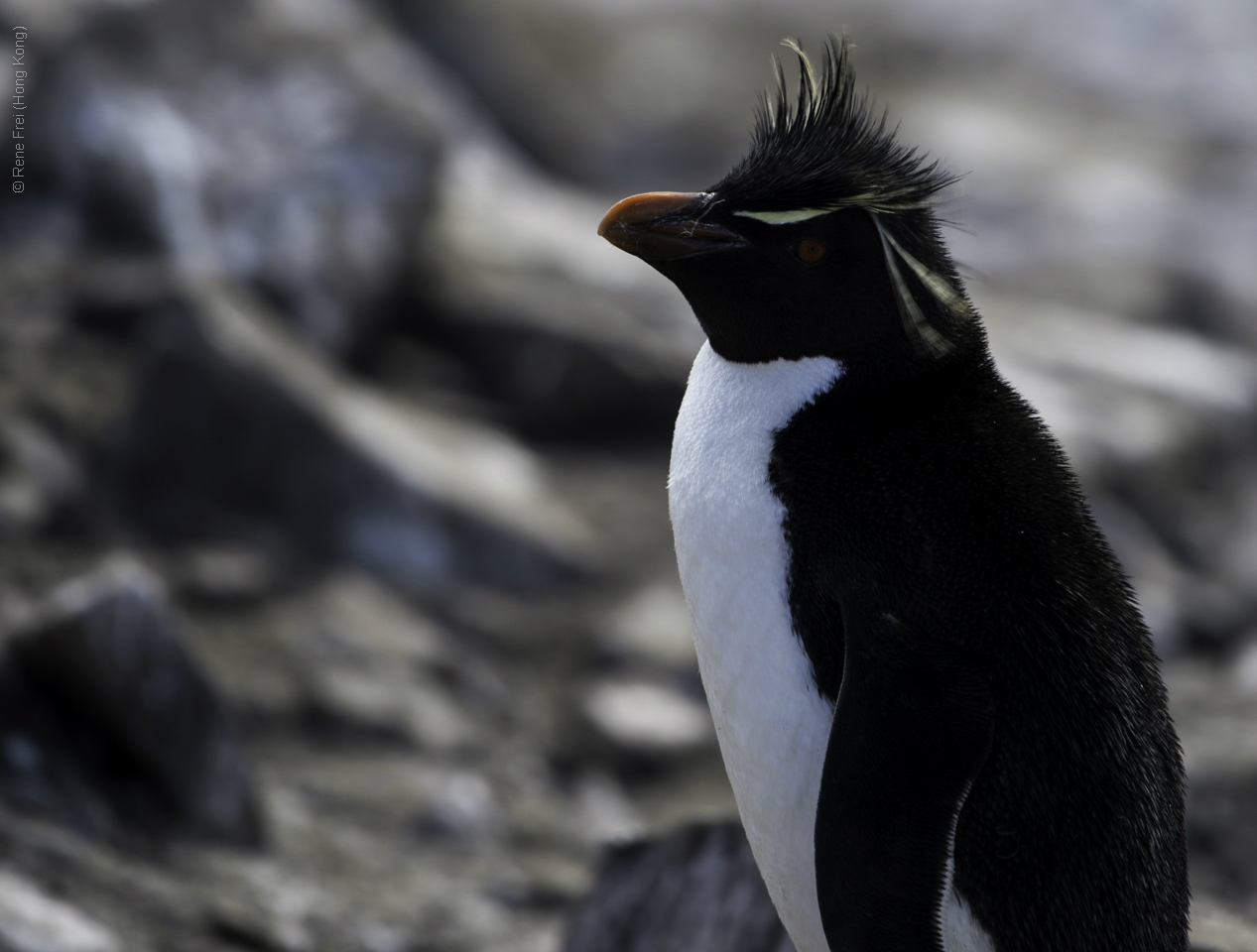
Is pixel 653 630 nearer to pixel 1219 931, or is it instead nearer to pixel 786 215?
pixel 1219 931

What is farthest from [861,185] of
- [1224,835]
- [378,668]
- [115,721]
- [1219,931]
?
[378,668]

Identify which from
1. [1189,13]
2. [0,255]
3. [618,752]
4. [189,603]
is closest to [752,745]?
[618,752]

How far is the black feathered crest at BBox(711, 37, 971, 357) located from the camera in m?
1.71

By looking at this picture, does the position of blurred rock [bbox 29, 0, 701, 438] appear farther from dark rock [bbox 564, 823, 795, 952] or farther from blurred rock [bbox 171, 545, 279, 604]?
dark rock [bbox 564, 823, 795, 952]

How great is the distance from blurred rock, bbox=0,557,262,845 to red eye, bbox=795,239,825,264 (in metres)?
1.81

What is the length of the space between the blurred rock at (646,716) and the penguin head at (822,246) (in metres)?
2.54

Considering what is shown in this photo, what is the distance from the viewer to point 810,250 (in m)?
1.73

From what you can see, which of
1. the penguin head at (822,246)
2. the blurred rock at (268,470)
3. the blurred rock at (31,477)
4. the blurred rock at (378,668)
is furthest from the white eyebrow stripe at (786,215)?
the blurred rock at (268,470)

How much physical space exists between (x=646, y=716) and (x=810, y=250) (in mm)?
2712

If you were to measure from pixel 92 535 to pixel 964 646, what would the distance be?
10.5 ft

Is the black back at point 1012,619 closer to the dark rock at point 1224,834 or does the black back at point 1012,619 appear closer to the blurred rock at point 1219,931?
the blurred rock at point 1219,931

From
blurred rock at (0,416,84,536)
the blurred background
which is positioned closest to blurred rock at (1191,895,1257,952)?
the blurred background

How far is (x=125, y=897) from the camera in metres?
2.55

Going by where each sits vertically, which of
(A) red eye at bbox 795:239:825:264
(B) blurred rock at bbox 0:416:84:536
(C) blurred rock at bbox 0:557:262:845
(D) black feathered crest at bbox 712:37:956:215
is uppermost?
(B) blurred rock at bbox 0:416:84:536
